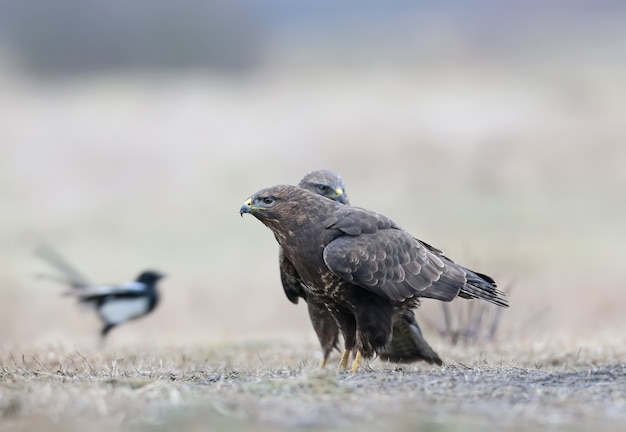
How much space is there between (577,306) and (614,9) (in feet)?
121

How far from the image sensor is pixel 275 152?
2481 centimetres

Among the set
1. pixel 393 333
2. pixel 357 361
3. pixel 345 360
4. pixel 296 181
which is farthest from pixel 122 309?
pixel 296 181

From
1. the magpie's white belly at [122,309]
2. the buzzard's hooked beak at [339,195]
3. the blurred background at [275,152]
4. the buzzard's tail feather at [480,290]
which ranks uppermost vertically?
the blurred background at [275,152]

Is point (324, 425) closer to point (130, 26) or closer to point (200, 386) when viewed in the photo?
point (200, 386)

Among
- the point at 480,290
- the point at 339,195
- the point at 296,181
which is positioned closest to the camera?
the point at 480,290

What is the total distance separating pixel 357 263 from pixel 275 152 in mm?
18065

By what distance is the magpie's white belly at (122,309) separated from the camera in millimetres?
11789

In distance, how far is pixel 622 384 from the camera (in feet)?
19.4

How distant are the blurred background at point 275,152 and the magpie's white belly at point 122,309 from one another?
1.60 ft

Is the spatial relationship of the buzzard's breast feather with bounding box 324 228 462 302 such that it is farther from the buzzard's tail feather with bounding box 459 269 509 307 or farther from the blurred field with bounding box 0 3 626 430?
the blurred field with bounding box 0 3 626 430

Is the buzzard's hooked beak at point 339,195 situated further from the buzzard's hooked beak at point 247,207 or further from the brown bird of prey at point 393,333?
the buzzard's hooked beak at point 247,207

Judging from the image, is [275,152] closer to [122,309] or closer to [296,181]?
[296,181]

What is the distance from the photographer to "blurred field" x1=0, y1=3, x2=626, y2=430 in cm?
548

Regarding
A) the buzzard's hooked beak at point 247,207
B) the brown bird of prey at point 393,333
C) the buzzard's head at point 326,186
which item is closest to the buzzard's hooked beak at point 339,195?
the buzzard's head at point 326,186
